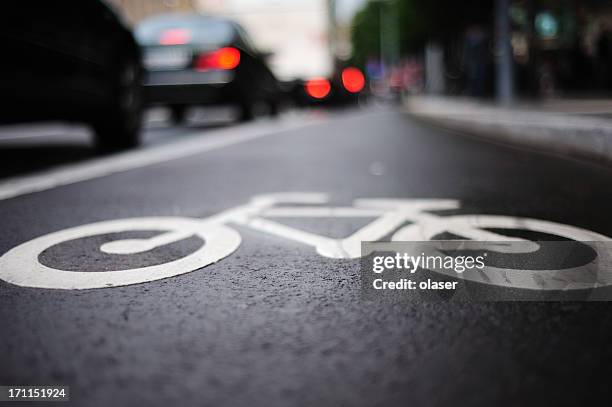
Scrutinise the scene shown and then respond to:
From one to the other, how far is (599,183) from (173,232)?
3280 mm

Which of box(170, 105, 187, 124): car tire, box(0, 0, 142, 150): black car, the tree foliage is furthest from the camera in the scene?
the tree foliage

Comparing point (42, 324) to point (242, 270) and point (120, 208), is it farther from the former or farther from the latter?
point (120, 208)

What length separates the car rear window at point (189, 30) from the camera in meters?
11.9

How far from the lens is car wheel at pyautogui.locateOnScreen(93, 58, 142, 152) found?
7.76m

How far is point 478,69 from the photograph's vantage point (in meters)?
25.2

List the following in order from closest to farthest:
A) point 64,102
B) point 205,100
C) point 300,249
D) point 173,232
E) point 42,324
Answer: point 42,324, point 300,249, point 173,232, point 64,102, point 205,100

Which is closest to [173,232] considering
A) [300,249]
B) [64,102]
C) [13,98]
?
[300,249]

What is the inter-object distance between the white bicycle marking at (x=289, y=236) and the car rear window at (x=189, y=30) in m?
7.97

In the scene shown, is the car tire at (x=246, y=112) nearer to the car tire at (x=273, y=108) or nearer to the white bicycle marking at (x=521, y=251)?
the car tire at (x=273, y=108)

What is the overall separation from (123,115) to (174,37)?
4.22 meters

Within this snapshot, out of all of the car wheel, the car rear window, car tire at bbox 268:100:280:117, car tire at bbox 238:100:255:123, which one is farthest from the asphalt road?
car tire at bbox 268:100:280:117

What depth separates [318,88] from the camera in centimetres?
2208

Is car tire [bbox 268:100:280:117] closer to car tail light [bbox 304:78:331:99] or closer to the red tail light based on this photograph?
the red tail light

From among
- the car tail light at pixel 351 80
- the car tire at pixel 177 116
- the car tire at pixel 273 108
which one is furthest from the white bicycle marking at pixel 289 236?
the car tail light at pixel 351 80
